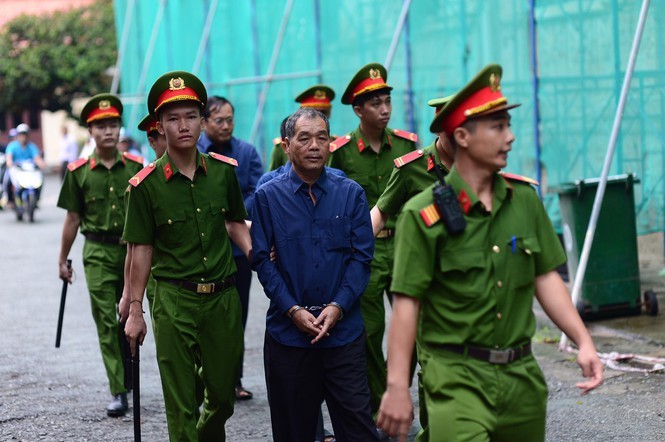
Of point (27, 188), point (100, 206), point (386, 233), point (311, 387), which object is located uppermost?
point (27, 188)

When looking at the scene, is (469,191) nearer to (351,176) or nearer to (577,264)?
(351,176)

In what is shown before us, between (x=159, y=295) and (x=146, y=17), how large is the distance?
22.0m

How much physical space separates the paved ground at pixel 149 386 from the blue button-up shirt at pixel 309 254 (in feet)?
5.06

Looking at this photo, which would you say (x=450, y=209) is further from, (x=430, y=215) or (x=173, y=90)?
(x=173, y=90)

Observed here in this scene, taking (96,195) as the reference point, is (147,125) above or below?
above

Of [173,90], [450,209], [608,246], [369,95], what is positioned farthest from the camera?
[608,246]

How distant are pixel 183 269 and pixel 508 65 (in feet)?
22.5

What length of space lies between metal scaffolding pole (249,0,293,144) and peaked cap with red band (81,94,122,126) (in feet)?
34.0

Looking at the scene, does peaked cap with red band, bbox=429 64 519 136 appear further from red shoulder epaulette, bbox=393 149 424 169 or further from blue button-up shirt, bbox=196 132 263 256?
blue button-up shirt, bbox=196 132 263 256

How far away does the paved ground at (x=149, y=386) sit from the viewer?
258 inches

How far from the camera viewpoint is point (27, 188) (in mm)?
22125

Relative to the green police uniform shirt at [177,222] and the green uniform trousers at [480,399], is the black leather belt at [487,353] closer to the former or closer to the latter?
the green uniform trousers at [480,399]

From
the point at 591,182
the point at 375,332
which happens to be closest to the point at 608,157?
the point at 591,182

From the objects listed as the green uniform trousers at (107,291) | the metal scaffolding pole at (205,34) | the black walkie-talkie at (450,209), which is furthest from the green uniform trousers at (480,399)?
the metal scaffolding pole at (205,34)
